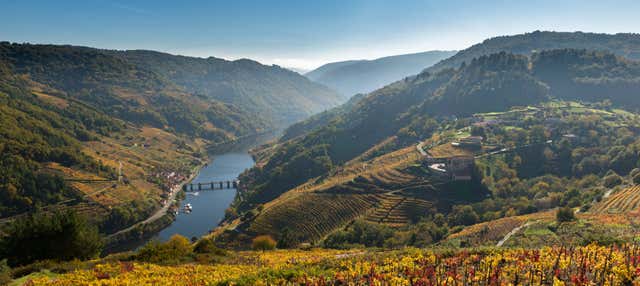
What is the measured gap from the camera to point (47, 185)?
11550 cm

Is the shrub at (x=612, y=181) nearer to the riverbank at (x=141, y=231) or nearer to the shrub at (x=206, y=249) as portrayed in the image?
the shrub at (x=206, y=249)

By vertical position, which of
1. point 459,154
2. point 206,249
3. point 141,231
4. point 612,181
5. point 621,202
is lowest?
point 141,231

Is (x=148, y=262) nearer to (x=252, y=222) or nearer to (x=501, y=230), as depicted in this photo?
(x=501, y=230)

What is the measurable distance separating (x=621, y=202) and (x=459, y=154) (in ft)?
171

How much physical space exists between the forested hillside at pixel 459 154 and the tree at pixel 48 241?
4281cm

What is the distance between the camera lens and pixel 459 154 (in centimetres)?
10969

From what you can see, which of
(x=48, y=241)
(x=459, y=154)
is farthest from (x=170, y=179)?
(x=48, y=241)

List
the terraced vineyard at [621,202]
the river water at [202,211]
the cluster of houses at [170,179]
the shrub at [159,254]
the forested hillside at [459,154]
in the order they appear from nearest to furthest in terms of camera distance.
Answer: the shrub at [159,254], the terraced vineyard at [621,202], the forested hillside at [459,154], the river water at [202,211], the cluster of houses at [170,179]

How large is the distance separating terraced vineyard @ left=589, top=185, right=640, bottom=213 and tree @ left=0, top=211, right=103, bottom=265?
221ft

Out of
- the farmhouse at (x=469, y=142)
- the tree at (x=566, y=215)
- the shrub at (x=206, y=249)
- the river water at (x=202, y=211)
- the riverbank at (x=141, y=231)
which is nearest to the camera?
the shrub at (x=206, y=249)

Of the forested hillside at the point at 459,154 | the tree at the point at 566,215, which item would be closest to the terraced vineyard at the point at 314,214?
the forested hillside at the point at 459,154

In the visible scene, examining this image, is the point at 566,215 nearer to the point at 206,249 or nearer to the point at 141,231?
the point at 206,249

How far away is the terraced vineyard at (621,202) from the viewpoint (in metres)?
53.5

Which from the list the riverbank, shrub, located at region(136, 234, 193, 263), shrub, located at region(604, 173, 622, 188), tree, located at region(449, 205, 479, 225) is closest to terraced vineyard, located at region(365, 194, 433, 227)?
tree, located at region(449, 205, 479, 225)
